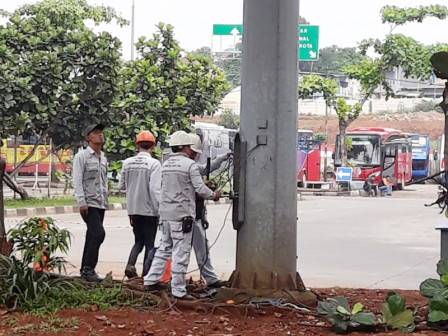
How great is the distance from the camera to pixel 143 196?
31.9ft

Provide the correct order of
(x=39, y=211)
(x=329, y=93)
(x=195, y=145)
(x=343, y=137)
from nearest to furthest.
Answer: (x=195, y=145), (x=39, y=211), (x=329, y=93), (x=343, y=137)

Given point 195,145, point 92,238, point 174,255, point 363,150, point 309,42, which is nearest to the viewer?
point 174,255

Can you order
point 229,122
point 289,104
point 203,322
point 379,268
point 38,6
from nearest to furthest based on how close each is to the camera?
point 203,322, point 289,104, point 379,268, point 38,6, point 229,122

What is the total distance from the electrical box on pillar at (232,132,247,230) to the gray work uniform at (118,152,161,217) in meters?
1.61

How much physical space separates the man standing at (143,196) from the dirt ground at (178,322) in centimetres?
211

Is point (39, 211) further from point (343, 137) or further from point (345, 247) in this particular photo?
point (343, 137)

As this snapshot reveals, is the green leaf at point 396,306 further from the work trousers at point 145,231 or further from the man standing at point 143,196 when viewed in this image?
the work trousers at point 145,231

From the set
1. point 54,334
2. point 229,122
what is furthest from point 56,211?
point 229,122

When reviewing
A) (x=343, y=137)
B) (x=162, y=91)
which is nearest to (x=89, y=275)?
(x=162, y=91)

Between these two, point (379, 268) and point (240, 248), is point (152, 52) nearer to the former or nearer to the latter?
point (379, 268)

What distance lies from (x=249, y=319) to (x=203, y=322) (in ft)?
1.40

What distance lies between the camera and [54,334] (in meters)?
6.77

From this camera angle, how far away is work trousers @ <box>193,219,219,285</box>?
8953mm

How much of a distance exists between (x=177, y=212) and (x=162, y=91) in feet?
59.7
